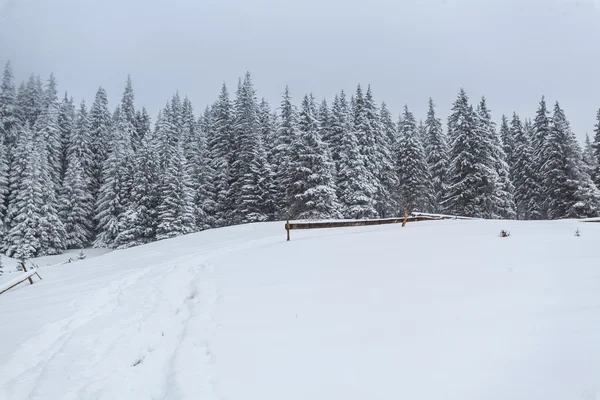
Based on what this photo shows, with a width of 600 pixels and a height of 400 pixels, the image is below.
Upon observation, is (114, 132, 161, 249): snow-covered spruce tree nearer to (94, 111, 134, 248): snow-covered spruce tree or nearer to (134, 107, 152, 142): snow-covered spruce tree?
(94, 111, 134, 248): snow-covered spruce tree

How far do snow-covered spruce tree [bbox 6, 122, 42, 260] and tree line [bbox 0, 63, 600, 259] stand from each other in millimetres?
132

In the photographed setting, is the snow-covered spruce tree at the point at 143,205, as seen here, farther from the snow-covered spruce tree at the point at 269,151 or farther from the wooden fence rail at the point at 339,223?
the wooden fence rail at the point at 339,223

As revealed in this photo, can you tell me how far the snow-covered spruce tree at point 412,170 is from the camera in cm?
3728

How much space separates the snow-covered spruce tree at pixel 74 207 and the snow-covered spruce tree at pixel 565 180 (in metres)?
51.1

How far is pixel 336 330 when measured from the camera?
508cm

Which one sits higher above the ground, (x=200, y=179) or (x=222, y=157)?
(x=222, y=157)

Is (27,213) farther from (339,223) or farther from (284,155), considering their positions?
(339,223)

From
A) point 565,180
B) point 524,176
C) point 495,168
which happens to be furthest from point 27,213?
point 524,176

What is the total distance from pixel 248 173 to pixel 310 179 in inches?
338

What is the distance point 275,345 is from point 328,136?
35.4 meters

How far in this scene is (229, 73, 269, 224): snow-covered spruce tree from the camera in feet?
114

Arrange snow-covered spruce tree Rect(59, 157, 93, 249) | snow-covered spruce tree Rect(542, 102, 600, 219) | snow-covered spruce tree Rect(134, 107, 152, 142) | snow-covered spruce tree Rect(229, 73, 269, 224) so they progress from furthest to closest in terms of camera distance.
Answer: snow-covered spruce tree Rect(134, 107, 152, 142) → snow-covered spruce tree Rect(59, 157, 93, 249) → snow-covered spruce tree Rect(229, 73, 269, 224) → snow-covered spruce tree Rect(542, 102, 600, 219)

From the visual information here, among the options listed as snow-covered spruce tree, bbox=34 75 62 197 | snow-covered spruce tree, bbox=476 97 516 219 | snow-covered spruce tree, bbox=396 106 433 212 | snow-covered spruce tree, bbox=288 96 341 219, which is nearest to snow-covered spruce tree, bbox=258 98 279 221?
snow-covered spruce tree, bbox=288 96 341 219

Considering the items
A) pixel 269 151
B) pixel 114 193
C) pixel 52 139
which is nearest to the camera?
pixel 269 151
